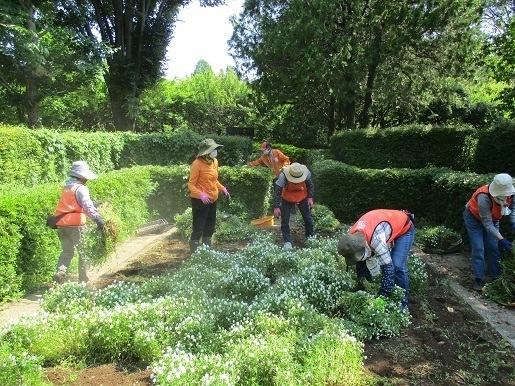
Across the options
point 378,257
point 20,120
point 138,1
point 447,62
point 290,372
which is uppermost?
point 138,1

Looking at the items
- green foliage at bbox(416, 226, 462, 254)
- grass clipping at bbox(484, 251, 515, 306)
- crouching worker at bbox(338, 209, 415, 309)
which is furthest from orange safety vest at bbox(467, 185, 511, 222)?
green foliage at bbox(416, 226, 462, 254)

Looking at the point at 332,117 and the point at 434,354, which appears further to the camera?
the point at 332,117

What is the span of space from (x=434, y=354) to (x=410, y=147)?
13.0m

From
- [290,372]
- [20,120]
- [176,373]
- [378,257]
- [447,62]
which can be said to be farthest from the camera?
[20,120]

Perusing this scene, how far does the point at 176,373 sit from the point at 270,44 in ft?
58.9

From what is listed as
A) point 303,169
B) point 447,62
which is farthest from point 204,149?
point 447,62

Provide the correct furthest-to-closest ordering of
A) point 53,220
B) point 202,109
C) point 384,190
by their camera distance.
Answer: point 202,109 < point 384,190 < point 53,220

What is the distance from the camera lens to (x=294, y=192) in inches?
264

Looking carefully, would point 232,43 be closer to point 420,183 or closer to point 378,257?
point 420,183

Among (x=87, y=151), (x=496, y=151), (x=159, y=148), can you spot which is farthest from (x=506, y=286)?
(x=159, y=148)

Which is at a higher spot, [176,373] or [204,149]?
[204,149]

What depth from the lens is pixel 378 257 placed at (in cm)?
412

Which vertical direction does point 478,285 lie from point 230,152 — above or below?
below

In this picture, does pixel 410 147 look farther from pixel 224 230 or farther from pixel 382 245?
pixel 382 245
